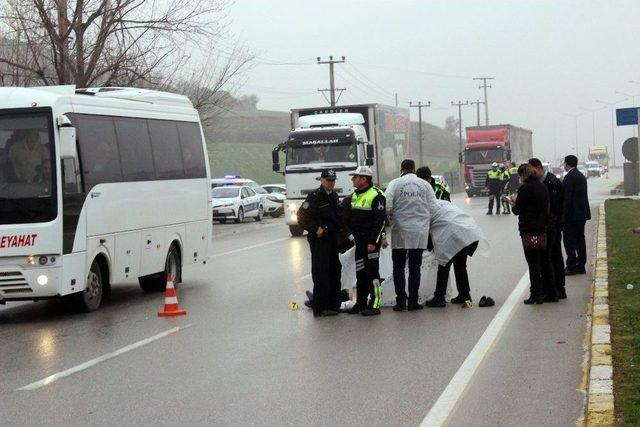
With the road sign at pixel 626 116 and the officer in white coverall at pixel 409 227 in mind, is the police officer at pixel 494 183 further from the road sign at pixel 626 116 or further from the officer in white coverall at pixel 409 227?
the officer in white coverall at pixel 409 227

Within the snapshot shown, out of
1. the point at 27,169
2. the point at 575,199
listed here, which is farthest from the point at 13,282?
the point at 575,199

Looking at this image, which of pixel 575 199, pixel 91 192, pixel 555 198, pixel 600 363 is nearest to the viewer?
pixel 600 363

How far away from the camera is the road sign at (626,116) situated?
29922mm

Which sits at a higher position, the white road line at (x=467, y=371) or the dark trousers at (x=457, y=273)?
the dark trousers at (x=457, y=273)

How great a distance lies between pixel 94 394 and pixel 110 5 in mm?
25293

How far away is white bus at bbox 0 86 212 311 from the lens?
13906 millimetres

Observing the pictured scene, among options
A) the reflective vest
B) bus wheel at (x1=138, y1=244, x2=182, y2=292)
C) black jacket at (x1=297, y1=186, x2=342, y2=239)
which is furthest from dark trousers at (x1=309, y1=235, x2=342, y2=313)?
bus wheel at (x1=138, y1=244, x2=182, y2=292)

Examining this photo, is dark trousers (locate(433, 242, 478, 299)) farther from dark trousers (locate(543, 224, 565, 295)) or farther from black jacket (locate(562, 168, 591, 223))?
black jacket (locate(562, 168, 591, 223))

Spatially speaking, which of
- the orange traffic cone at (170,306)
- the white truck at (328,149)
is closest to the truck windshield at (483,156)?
the white truck at (328,149)

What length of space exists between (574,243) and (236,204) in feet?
88.6

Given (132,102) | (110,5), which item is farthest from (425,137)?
(132,102)

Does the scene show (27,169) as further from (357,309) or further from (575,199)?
(575,199)

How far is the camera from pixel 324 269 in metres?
13.8

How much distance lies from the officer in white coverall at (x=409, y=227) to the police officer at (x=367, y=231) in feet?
0.83
